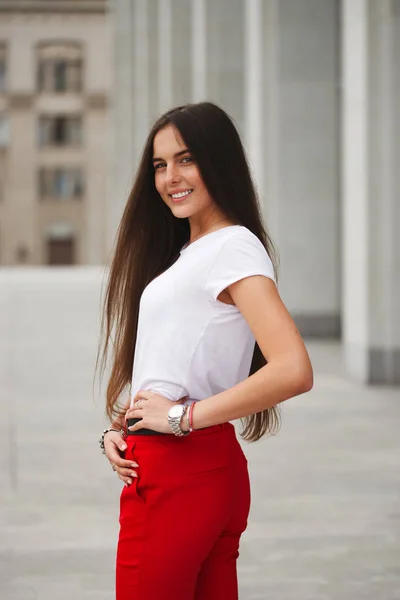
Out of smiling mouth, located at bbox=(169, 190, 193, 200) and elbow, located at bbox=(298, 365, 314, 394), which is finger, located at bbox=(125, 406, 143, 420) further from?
smiling mouth, located at bbox=(169, 190, 193, 200)

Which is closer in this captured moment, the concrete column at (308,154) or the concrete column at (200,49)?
the concrete column at (308,154)

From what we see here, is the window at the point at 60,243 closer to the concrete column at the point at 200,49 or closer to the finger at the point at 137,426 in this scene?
the concrete column at the point at 200,49

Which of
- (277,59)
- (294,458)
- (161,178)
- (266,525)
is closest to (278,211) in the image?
(277,59)

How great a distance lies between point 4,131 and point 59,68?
4970 mm

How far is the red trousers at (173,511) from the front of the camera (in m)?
2.44

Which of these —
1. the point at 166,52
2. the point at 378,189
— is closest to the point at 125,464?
the point at 378,189

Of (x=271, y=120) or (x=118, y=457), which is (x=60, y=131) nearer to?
(x=271, y=120)

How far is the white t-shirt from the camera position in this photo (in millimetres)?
2432

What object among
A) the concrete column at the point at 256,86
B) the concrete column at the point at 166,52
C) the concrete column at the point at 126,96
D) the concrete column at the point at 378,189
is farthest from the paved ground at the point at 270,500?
the concrete column at the point at 126,96

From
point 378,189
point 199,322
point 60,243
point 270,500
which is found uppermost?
point 199,322

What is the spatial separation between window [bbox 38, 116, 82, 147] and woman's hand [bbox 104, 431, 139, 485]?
6074cm

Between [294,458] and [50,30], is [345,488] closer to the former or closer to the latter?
[294,458]

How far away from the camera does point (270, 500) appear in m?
6.45

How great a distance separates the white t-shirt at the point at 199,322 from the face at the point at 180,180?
0.29ft
